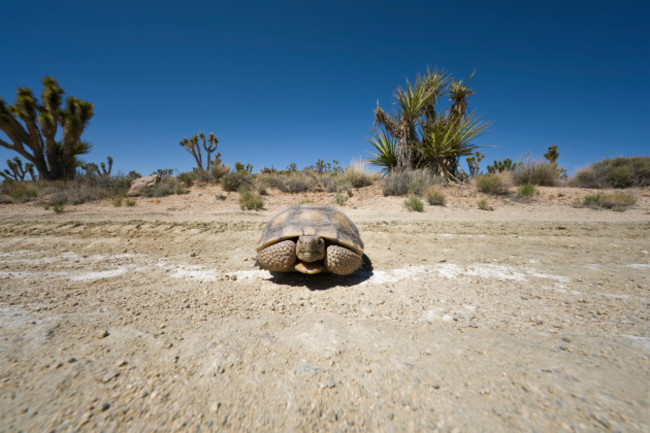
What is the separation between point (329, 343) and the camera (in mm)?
1685

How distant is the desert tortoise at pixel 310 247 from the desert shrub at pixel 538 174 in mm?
12506

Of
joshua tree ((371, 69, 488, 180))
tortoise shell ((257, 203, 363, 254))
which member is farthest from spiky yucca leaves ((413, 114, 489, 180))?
tortoise shell ((257, 203, 363, 254))

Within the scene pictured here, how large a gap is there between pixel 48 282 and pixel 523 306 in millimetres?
5118

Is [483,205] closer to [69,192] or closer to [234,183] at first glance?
[234,183]

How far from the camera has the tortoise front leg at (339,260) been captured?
2.64 metres

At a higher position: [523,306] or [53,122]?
[53,122]

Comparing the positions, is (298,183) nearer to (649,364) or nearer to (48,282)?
(48,282)

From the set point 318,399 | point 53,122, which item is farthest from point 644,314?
point 53,122

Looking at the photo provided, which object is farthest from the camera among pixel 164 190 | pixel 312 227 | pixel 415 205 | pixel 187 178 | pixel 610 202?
pixel 187 178

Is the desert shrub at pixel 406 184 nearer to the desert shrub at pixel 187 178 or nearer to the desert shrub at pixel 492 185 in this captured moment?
the desert shrub at pixel 492 185

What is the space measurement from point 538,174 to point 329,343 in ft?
45.9

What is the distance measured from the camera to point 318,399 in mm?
1216

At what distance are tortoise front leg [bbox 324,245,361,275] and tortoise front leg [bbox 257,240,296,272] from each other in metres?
0.42

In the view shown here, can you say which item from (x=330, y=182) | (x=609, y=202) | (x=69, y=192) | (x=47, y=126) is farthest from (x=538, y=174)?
(x=47, y=126)
